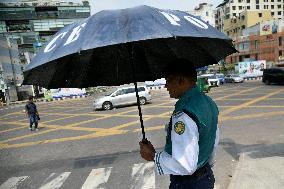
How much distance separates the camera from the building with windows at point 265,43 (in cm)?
5809

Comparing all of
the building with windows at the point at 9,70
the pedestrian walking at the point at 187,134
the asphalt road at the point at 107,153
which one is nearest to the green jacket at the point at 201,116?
the pedestrian walking at the point at 187,134

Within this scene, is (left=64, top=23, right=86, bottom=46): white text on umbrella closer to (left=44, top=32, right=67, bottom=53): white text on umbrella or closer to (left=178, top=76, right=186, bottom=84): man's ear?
(left=44, top=32, right=67, bottom=53): white text on umbrella

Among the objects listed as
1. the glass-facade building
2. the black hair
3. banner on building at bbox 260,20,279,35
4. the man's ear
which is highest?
the glass-facade building

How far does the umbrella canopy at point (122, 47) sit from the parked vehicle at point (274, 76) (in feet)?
92.1

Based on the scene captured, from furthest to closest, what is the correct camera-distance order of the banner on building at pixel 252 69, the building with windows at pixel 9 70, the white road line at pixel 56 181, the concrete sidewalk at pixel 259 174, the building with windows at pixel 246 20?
the building with windows at pixel 246 20
the building with windows at pixel 9 70
the banner on building at pixel 252 69
the white road line at pixel 56 181
the concrete sidewalk at pixel 259 174

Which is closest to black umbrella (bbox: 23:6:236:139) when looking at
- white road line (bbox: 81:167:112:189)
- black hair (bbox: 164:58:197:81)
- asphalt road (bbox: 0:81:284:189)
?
black hair (bbox: 164:58:197:81)

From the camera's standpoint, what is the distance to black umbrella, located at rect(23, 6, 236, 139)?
2.31 m

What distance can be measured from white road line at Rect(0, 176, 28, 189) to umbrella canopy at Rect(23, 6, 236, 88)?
3879mm

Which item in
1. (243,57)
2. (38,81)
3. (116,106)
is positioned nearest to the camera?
A: (38,81)

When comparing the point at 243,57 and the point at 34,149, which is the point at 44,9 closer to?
the point at 243,57

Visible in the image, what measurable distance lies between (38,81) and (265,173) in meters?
4.10

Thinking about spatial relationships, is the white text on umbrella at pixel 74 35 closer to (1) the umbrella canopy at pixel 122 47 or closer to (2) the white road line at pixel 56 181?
(1) the umbrella canopy at pixel 122 47

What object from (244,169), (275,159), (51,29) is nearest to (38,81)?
(244,169)

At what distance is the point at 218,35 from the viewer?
2680 mm
